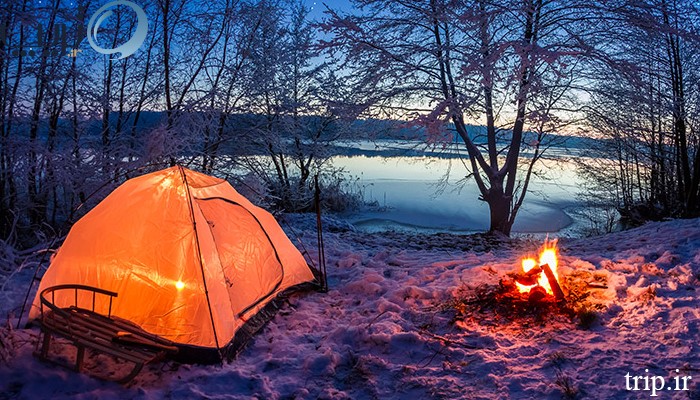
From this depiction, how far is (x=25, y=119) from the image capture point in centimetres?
828

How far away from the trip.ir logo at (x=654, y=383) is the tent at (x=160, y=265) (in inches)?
135

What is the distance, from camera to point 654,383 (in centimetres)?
338

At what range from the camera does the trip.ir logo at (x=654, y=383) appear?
10.8ft

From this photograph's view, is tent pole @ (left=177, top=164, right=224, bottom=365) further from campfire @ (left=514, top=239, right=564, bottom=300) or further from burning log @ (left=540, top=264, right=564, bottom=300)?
burning log @ (left=540, top=264, right=564, bottom=300)

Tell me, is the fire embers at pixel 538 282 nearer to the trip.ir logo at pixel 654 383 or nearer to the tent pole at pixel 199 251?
the trip.ir logo at pixel 654 383

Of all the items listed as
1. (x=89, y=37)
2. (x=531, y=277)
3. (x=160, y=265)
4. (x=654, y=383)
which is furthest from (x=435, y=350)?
(x=89, y=37)

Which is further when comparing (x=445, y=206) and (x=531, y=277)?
(x=445, y=206)

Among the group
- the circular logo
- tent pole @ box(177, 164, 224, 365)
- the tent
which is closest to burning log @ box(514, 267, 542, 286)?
the tent

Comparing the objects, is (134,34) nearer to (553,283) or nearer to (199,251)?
(199,251)

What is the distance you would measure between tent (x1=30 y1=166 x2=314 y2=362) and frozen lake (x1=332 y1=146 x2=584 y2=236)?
743 cm

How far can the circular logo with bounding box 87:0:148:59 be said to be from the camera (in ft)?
30.6

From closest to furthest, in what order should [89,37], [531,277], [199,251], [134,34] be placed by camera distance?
[199,251] < [531,277] < [89,37] < [134,34]

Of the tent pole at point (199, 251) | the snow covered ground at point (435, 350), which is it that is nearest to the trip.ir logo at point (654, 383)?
the snow covered ground at point (435, 350)

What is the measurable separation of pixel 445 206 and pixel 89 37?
14058 millimetres
